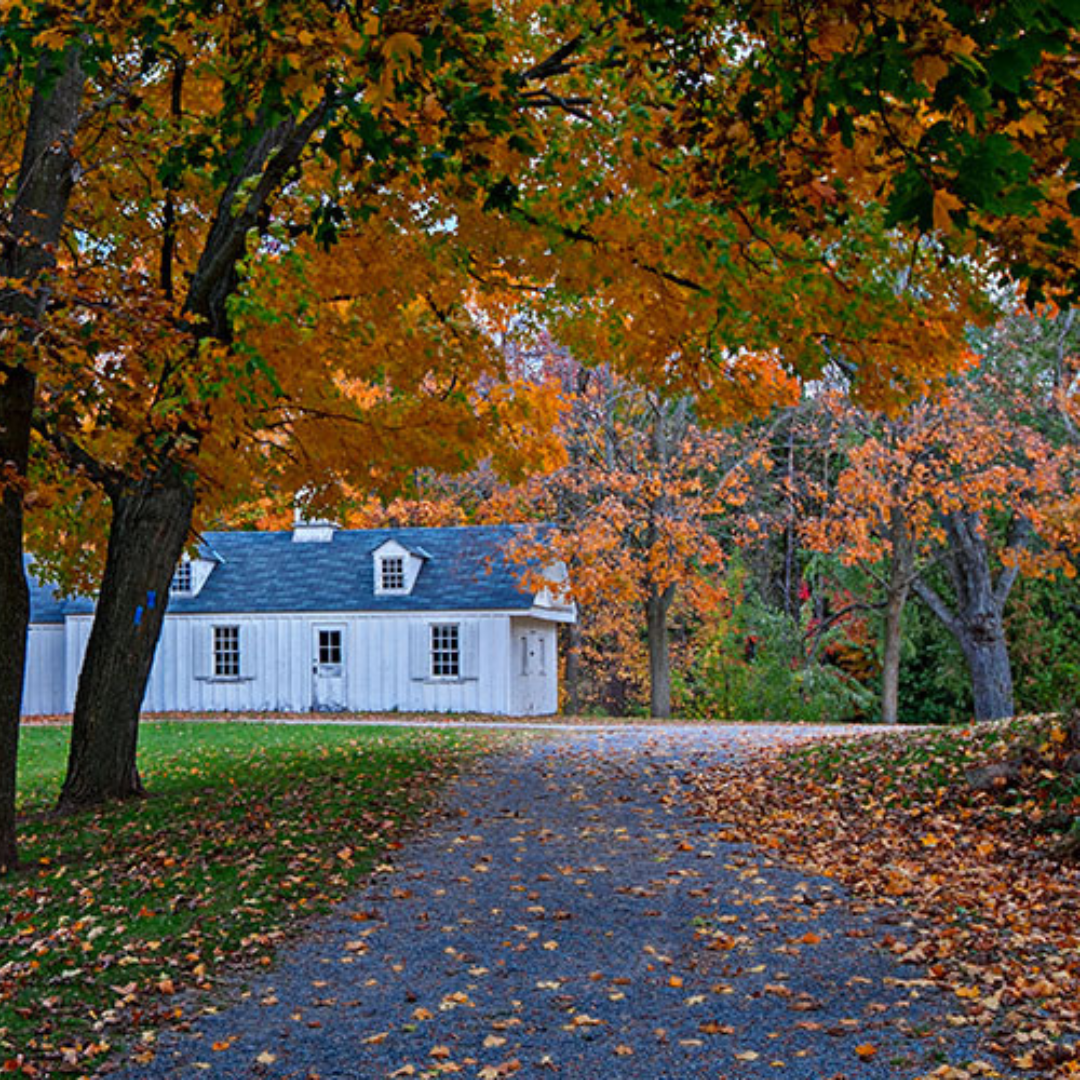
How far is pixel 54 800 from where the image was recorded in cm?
1198

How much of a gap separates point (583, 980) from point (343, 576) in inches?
899

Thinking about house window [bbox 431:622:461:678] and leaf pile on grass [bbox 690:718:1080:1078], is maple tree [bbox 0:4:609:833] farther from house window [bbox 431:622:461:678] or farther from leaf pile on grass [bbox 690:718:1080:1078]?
house window [bbox 431:622:461:678]

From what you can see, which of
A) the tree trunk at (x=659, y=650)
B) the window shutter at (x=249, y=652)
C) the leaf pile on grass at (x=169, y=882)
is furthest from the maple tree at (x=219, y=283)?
the window shutter at (x=249, y=652)

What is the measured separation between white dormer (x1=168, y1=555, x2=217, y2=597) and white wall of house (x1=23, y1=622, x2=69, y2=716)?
10.7ft

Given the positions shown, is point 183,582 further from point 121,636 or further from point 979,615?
point 121,636

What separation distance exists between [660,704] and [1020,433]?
31.2 ft

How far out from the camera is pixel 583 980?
5.82 m

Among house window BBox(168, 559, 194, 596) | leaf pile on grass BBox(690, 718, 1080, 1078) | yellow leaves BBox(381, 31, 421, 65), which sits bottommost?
leaf pile on grass BBox(690, 718, 1080, 1078)

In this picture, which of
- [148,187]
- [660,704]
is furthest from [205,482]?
[660,704]

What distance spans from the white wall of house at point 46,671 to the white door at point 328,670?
6707 millimetres

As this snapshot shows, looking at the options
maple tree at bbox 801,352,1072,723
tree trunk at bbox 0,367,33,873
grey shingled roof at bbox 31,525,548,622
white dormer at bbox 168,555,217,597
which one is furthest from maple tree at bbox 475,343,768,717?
tree trunk at bbox 0,367,33,873

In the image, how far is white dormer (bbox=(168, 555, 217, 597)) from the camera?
93.3 feet

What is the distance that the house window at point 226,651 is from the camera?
27.9 meters

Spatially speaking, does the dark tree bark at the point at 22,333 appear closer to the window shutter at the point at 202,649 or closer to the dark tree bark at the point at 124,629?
the dark tree bark at the point at 124,629
